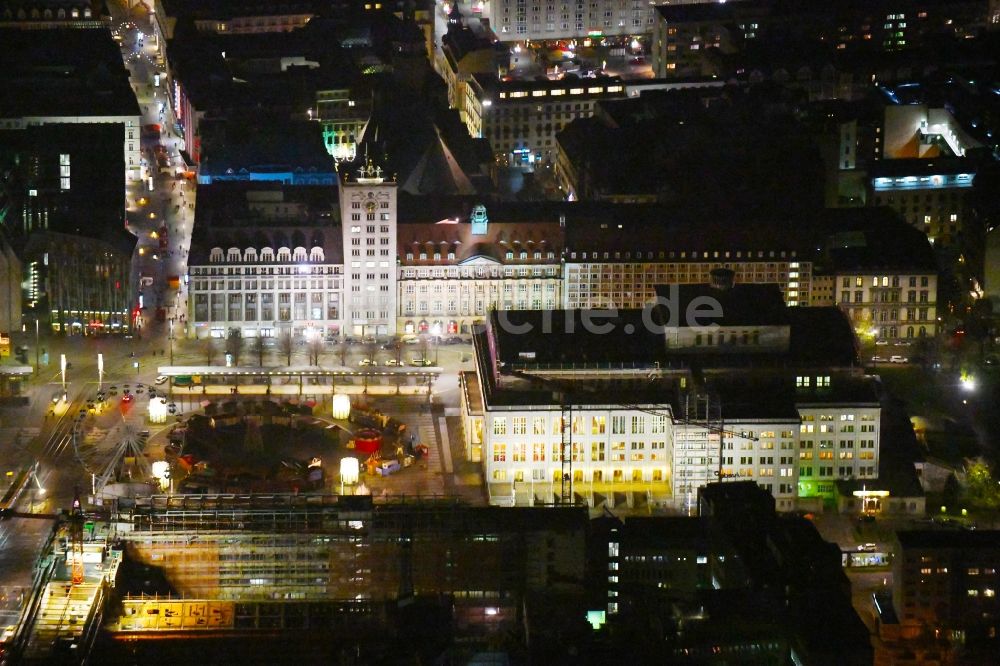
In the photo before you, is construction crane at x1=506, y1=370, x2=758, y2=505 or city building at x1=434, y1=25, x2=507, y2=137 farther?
city building at x1=434, y1=25, x2=507, y2=137

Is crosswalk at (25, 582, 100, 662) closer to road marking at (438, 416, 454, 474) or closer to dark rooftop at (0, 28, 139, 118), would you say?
road marking at (438, 416, 454, 474)

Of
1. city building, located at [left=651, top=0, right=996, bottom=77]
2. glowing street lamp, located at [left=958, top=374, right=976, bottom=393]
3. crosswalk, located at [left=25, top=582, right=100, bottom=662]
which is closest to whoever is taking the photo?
crosswalk, located at [left=25, top=582, right=100, bottom=662]

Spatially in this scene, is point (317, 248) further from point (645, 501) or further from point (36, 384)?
point (645, 501)

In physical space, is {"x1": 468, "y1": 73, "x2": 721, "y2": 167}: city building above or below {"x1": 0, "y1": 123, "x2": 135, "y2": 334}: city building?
above

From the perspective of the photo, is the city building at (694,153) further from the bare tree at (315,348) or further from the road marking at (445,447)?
the road marking at (445,447)

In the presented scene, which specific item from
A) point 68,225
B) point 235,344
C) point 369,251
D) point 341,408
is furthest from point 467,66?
point 341,408

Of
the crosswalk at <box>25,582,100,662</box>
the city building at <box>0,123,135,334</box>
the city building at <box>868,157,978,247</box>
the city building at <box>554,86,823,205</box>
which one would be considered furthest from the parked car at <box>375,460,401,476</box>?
the city building at <box>868,157,978,247</box>

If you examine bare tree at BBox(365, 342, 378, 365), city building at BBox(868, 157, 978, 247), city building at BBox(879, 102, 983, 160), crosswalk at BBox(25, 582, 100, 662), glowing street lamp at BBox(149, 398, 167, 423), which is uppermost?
city building at BBox(879, 102, 983, 160)
